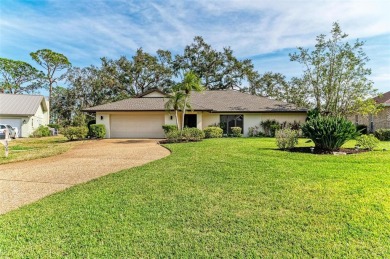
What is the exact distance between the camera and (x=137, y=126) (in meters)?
23.0

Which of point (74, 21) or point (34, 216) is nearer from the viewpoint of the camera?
point (34, 216)

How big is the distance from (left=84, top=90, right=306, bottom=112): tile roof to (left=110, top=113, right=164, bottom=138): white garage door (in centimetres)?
108

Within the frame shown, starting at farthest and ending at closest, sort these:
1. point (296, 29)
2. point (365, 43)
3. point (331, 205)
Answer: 1. point (365, 43)
2. point (296, 29)
3. point (331, 205)

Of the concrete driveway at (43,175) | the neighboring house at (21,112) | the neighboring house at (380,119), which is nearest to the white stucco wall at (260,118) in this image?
the neighboring house at (380,119)

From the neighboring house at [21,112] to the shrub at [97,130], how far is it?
13158 mm

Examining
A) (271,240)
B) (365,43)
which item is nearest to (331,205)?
(271,240)

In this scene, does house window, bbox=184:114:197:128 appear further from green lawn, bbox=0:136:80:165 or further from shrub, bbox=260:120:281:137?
green lawn, bbox=0:136:80:165

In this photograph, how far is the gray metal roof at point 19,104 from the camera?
2811cm

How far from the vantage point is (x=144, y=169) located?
7738 millimetres

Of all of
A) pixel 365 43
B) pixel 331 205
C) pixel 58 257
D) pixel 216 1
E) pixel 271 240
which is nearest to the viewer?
pixel 58 257

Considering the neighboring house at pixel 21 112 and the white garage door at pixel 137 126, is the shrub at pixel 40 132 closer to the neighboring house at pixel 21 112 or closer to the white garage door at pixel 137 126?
the neighboring house at pixel 21 112

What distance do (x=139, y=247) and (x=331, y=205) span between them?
3.55 metres

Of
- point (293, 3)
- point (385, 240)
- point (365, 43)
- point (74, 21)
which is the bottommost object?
point (385, 240)

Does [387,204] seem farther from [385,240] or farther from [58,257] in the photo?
Result: [58,257]
